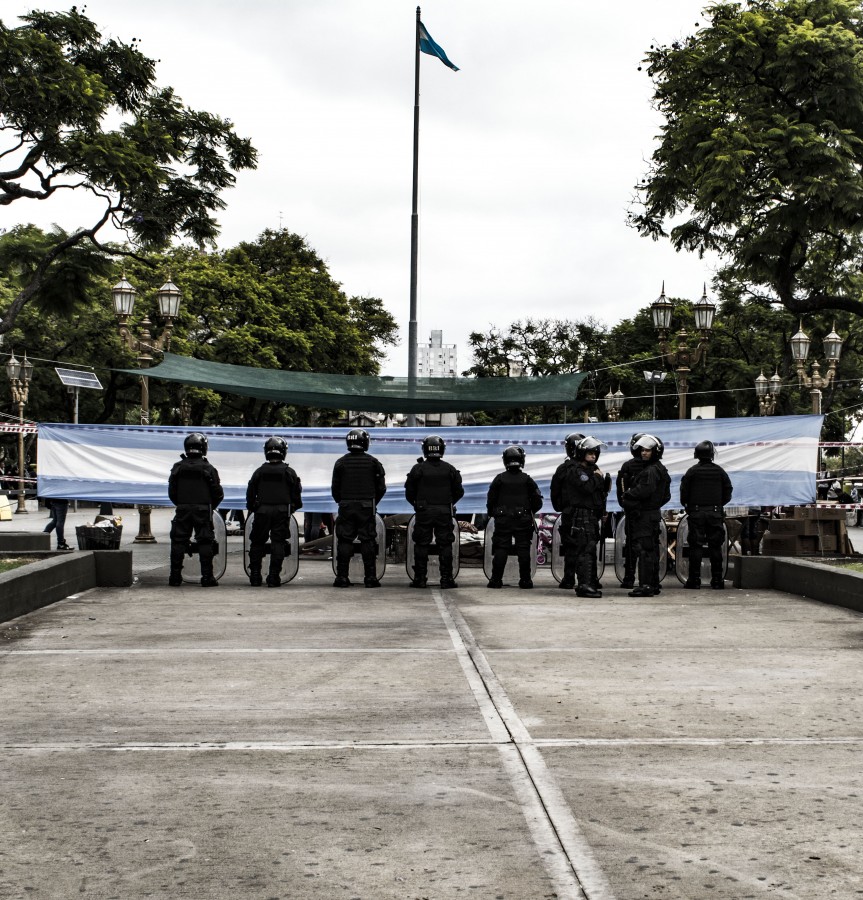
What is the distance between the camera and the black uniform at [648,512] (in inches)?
548

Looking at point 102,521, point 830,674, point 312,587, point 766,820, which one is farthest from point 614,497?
point 766,820

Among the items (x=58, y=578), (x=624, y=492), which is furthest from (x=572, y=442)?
(x=58, y=578)

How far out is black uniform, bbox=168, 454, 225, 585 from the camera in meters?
14.5

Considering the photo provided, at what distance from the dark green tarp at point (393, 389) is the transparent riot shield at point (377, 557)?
455cm

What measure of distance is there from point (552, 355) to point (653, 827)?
64.0 m

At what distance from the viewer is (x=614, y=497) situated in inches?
661

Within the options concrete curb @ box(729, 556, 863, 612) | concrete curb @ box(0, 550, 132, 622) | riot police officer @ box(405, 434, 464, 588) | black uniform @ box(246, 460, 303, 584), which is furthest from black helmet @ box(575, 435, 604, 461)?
concrete curb @ box(0, 550, 132, 622)

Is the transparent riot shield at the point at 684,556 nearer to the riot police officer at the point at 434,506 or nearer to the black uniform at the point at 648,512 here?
the black uniform at the point at 648,512

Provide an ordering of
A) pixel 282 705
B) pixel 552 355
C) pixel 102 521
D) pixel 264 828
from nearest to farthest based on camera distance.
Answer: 1. pixel 264 828
2. pixel 282 705
3. pixel 102 521
4. pixel 552 355

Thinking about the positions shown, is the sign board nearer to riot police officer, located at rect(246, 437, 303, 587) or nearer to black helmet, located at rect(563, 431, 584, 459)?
riot police officer, located at rect(246, 437, 303, 587)

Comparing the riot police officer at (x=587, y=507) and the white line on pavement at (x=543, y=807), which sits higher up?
the riot police officer at (x=587, y=507)

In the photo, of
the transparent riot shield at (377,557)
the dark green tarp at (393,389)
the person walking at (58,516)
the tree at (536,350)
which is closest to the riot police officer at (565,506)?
the transparent riot shield at (377,557)

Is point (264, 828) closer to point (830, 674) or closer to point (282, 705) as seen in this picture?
point (282, 705)

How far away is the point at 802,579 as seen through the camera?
13.8m
